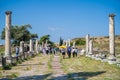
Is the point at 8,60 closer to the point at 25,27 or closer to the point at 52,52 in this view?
the point at 52,52

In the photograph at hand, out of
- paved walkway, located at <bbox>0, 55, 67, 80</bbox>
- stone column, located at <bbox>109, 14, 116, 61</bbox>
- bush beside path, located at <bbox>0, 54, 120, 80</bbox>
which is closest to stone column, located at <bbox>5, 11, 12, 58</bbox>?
bush beside path, located at <bbox>0, 54, 120, 80</bbox>

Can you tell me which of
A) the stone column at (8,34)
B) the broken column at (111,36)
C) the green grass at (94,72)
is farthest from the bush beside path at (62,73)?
the broken column at (111,36)

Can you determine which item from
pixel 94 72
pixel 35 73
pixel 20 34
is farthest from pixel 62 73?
pixel 20 34

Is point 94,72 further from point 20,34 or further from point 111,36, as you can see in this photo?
point 20,34

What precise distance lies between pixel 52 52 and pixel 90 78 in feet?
117

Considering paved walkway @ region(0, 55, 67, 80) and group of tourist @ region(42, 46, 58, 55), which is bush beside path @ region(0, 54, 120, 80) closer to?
paved walkway @ region(0, 55, 67, 80)

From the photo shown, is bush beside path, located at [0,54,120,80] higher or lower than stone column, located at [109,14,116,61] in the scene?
lower

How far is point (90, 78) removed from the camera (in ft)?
48.5

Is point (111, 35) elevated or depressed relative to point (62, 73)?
elevated

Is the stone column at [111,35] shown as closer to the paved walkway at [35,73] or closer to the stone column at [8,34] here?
the paved walkway at [35,73]

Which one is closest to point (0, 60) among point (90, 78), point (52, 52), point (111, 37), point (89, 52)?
point (90, 78)

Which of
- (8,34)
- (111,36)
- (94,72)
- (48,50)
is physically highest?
(8,34)

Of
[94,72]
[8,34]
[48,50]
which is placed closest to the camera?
[94,72]

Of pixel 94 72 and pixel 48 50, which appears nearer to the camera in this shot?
pixel 94 72
